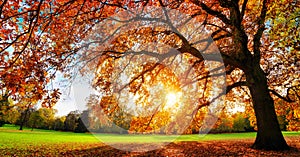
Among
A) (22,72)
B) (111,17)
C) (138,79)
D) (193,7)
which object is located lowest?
(22,72)

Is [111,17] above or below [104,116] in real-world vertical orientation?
above

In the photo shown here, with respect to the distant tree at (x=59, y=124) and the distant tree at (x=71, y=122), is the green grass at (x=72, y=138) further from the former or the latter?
the distant tree at (x=59, y=124)

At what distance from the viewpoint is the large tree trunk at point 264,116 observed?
12.1 metres

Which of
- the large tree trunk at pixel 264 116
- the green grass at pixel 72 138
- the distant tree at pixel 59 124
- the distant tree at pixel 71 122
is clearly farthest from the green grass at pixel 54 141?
the distant tree at pixel 59 124

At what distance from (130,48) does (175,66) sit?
4.43 metres

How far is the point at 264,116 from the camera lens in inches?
489

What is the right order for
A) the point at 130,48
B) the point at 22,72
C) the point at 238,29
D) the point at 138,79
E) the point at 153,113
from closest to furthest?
the point at 22,72
the point at 238,29
the point at 130,48
the point at 138,79
the point at 153,113

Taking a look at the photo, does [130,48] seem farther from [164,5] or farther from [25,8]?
[25,8]

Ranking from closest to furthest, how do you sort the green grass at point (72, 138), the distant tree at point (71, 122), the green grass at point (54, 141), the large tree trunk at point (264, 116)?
the large tree trunk at point (264, 116) < the green grass at point (54, 141) < the green grass at point (72, 138) < the distant tree at point (71, 122)

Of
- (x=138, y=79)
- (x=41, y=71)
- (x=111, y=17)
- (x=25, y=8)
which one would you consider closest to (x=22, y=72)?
(x=41, y=71)

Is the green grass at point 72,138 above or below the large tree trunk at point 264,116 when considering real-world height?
below

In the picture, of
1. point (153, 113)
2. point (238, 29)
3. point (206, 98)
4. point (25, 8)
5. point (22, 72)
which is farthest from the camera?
point (206, 98)

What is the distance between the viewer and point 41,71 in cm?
779

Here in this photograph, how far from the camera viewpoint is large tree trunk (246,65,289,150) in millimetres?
12093
